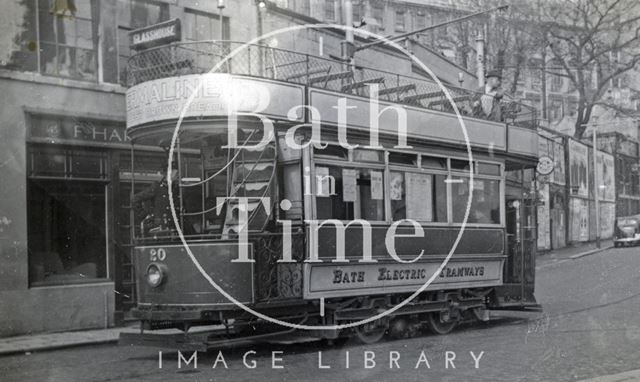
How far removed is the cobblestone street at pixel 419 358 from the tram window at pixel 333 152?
2502mm

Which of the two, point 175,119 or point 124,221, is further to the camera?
point 124,221

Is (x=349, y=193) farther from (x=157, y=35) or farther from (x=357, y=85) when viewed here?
(x=157, y=35)

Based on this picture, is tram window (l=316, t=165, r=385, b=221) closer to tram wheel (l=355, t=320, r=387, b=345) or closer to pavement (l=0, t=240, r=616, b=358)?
tram wheel (l=355, t=320, r=387, b=345)

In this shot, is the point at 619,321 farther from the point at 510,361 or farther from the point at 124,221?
Answer: the point at 124,221

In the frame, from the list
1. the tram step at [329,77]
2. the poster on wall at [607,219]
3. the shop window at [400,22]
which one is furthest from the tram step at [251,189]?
the shop window at [400,22]

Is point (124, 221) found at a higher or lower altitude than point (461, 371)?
higher

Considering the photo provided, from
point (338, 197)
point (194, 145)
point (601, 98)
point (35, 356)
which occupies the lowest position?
point (35, 356)

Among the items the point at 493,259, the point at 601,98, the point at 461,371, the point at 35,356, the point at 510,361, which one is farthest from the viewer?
the point at 601,98

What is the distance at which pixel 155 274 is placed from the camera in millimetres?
9656

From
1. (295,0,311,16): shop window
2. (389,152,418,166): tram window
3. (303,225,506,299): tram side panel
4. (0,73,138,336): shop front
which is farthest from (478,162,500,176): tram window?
(295,0,311,16): shop window

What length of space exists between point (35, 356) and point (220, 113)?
4.58 metres

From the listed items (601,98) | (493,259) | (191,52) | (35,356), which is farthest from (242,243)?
(601,98)

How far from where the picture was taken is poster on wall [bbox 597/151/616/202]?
25.5m

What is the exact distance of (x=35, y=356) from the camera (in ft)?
36.8
